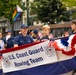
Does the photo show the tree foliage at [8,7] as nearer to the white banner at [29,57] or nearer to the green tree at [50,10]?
the green tree at [50,10]

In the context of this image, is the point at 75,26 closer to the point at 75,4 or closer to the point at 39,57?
the point at 39,57

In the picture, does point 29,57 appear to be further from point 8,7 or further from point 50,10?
point 8,7

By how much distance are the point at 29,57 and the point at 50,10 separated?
2736cm

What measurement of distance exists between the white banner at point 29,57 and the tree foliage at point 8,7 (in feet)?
84.0

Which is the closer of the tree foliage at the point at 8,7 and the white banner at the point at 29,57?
the white banner at the point at 29,57

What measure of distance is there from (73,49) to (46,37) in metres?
1.68

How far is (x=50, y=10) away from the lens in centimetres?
3575

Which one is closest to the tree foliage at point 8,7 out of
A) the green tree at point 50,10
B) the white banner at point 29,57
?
the green tree at point 50,10

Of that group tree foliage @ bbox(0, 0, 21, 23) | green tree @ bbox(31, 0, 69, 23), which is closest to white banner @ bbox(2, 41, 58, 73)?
tree foliage @ bbox(0, 0, 21, 23)

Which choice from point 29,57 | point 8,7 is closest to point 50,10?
point 8,7

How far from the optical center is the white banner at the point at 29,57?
8430mm

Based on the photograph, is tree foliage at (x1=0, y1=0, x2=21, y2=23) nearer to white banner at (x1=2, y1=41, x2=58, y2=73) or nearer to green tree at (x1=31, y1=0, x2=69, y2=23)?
green tree at (x1=31, y1=0, x2=69, y2=23)

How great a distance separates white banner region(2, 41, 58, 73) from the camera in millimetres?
8430

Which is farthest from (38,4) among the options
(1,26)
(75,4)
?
(1,26)
